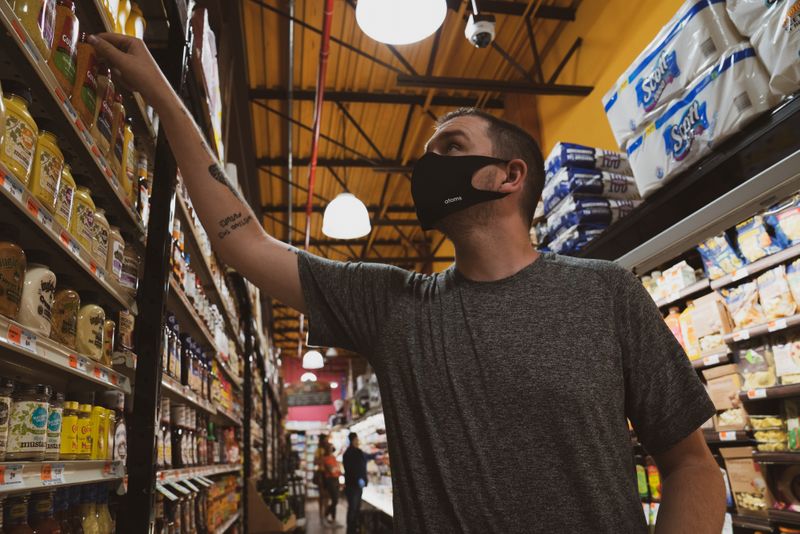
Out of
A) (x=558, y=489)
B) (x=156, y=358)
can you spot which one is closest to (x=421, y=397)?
(x=558, y=489)

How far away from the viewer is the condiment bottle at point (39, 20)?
A: 4.25 feet

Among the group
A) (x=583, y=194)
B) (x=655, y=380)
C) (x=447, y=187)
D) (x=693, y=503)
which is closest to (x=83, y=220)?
(x=447, y=187)

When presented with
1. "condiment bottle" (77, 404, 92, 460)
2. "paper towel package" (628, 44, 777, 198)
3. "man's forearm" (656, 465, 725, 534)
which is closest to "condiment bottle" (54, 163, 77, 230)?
"condiment bottle" (77, 404, 92, 460)

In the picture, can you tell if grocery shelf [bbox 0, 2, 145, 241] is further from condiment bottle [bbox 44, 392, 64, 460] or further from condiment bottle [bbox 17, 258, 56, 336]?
condiment bottle [bbox 44, 392, 64, 460]

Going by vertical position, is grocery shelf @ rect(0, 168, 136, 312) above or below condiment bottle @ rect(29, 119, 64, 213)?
below

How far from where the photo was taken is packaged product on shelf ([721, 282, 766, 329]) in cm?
292

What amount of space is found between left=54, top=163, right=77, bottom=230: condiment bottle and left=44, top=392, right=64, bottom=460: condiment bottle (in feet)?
1.46

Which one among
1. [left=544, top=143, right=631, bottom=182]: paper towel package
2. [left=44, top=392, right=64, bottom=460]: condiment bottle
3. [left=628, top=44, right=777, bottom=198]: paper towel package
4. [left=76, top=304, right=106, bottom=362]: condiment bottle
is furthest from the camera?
[left=544, top=143, right=631, bottom=182]: paper towel package

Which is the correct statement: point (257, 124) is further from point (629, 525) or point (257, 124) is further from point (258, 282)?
point (629, 525)

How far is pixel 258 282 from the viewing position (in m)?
1.50

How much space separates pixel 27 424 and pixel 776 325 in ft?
9.64

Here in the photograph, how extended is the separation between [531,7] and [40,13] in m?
6.47

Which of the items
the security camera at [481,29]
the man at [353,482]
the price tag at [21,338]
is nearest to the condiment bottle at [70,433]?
the price tag at [21,338]

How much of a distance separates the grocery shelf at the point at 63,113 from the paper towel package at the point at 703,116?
2.37m
